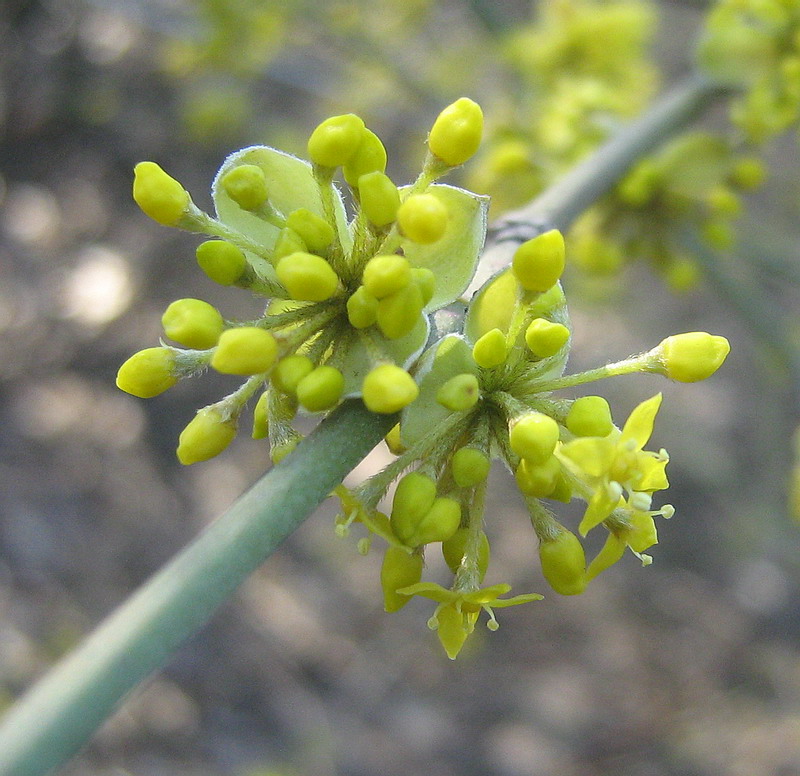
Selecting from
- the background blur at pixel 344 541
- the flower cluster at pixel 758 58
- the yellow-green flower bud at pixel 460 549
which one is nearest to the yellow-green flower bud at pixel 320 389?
the yellow-green flower bud at pixel 460 549

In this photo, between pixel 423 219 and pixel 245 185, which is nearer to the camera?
pixel 423 219

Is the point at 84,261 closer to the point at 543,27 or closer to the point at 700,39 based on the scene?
the point at 543,27

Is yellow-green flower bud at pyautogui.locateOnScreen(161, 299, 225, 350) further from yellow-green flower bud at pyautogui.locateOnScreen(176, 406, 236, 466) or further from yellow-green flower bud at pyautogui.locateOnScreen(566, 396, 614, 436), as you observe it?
yellow-green flower bud at pyautogui.locateOnScreen(566, 396, 614, 436)

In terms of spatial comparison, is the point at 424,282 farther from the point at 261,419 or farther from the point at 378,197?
the point at 261,419

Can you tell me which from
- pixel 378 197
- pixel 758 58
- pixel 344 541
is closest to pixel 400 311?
pixel 378 197

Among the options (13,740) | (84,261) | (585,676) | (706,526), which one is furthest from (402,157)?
(13,740)

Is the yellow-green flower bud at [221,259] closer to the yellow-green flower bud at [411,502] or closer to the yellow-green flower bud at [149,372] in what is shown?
the yellow-green flower bud at [149,372]

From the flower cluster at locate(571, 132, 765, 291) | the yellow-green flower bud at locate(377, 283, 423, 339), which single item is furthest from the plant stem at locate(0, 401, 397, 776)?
the flower cluster at locate(571, 132, 765, 291)
